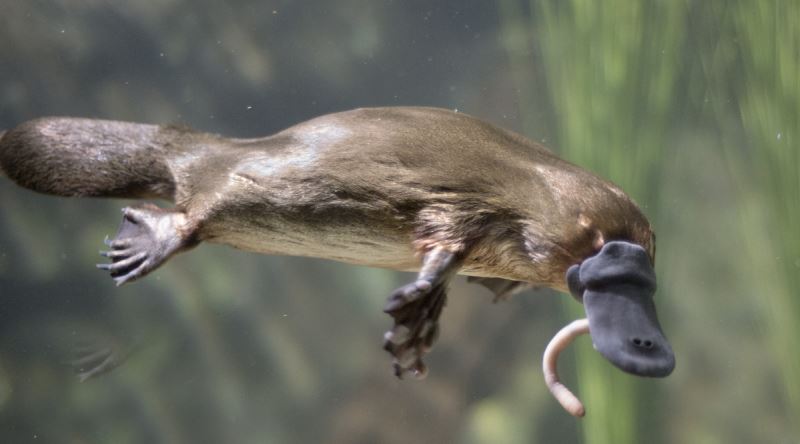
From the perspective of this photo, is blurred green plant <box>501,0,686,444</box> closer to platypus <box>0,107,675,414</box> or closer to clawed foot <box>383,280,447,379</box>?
platypus <box>0,107,675,414</box>

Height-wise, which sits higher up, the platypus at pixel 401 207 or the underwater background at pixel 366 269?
the platypus at pixel 401 207

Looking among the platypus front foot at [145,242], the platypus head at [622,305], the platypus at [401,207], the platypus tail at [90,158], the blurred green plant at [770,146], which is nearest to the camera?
the platypus head at [622,305]

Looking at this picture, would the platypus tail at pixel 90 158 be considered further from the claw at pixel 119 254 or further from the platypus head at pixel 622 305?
the platypus head at pixel 622 305

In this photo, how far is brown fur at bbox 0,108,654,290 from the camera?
128 centimetres

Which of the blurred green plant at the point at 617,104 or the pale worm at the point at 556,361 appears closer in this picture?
the pale worm at the point at 556,361

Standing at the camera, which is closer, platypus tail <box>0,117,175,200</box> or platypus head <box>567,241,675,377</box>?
platypus head <box>567,241,675,377</box>

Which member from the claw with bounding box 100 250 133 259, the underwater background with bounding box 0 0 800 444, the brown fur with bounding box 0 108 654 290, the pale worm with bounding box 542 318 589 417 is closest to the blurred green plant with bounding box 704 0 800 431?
the underwater background with bounding box 0 0 800 444

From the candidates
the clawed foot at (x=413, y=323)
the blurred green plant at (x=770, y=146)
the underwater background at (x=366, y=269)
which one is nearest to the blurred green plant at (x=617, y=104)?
the underwater background at (x=366, y=269)

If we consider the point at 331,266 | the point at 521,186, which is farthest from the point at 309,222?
the point at 331,266

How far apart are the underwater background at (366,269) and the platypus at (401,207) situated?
110cm

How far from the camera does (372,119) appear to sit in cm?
147

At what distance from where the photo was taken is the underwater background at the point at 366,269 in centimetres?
250

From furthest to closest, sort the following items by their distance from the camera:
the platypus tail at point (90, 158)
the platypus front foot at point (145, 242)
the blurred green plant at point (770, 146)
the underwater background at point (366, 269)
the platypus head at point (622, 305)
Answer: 1. the underwater background at point (366, 269)
2. the blurred green plant at point (770, 146)
3. the platypus tail at point (90, 158)
4. the platypus front foot at point (145, 242)
5. the platypus head at point (622, 305)

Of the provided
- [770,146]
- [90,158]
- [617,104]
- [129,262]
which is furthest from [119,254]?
[770,146]
